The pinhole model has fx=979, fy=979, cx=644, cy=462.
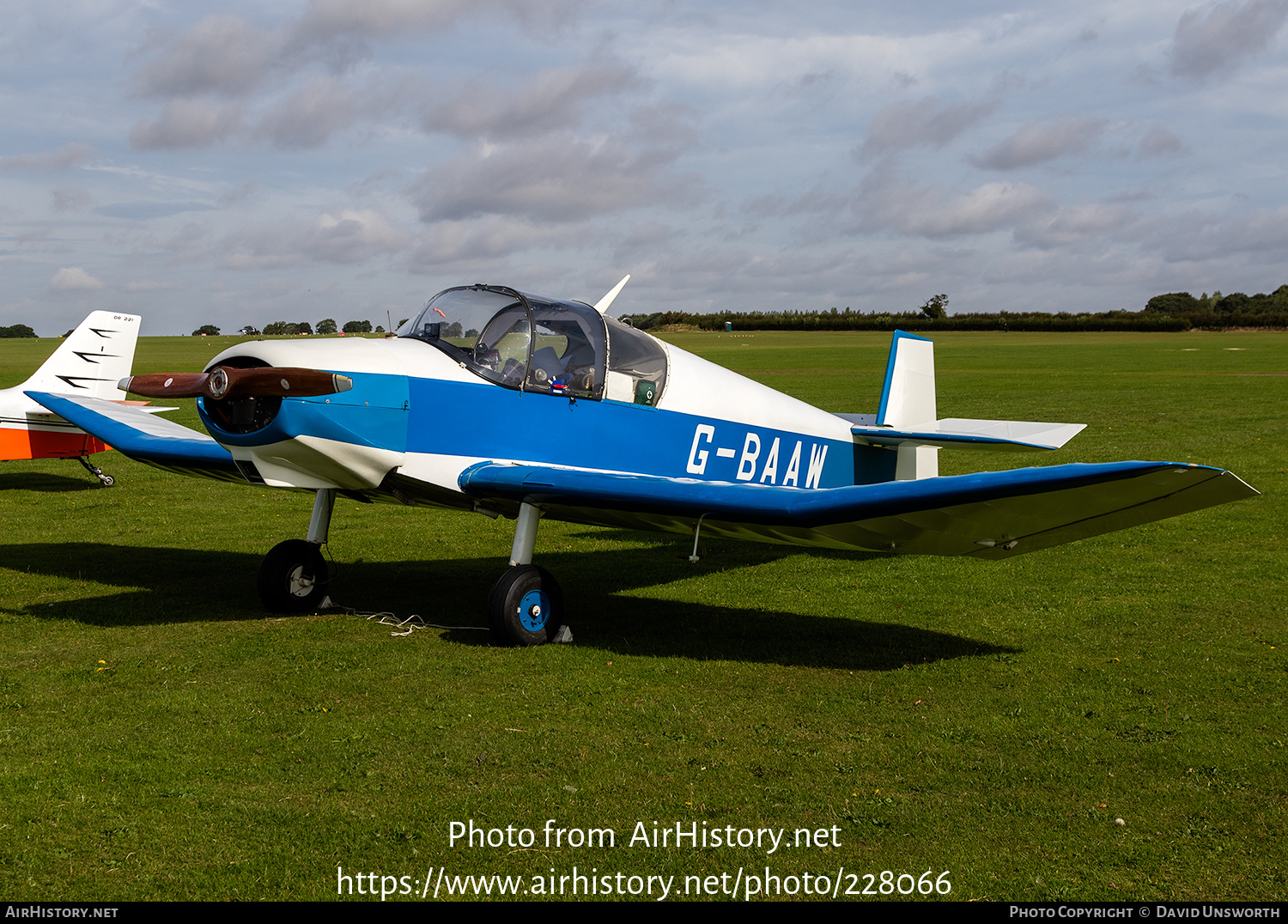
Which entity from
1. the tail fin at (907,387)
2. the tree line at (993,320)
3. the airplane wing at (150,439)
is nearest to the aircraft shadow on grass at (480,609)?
the airplane wing at (150,439)

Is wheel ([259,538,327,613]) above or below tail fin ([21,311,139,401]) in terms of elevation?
below

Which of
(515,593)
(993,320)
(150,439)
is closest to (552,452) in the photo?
(515,593)

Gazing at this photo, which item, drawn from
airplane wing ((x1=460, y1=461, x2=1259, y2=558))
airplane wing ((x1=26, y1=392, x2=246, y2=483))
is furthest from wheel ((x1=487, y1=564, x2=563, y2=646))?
airplane wing ((x1=26, y1=392, x2=246, y2=483))

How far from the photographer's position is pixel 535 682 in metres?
6.30

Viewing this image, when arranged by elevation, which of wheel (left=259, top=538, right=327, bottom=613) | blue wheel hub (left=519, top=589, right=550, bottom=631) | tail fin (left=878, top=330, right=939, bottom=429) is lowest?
wheel (left=259, top=538, right=327, bottom=613)

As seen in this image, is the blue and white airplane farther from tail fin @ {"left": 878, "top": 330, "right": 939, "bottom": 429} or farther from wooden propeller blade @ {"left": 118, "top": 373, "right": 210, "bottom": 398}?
tail fin @ {"left": 878, "top": 330, "right": 939, "bottom": 429}

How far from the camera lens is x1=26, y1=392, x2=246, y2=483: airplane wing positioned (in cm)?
842

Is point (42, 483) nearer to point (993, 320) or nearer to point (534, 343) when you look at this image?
point (534, 343)

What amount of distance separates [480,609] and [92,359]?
10295mm

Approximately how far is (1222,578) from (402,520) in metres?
9.41

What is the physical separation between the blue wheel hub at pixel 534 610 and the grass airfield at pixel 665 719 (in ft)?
0.79

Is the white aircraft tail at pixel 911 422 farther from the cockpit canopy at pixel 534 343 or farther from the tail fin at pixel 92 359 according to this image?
the tail fin at pixel 92 359

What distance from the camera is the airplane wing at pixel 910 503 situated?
17.6 ft

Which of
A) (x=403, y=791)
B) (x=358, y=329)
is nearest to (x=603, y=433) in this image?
(x=403, y=791)
